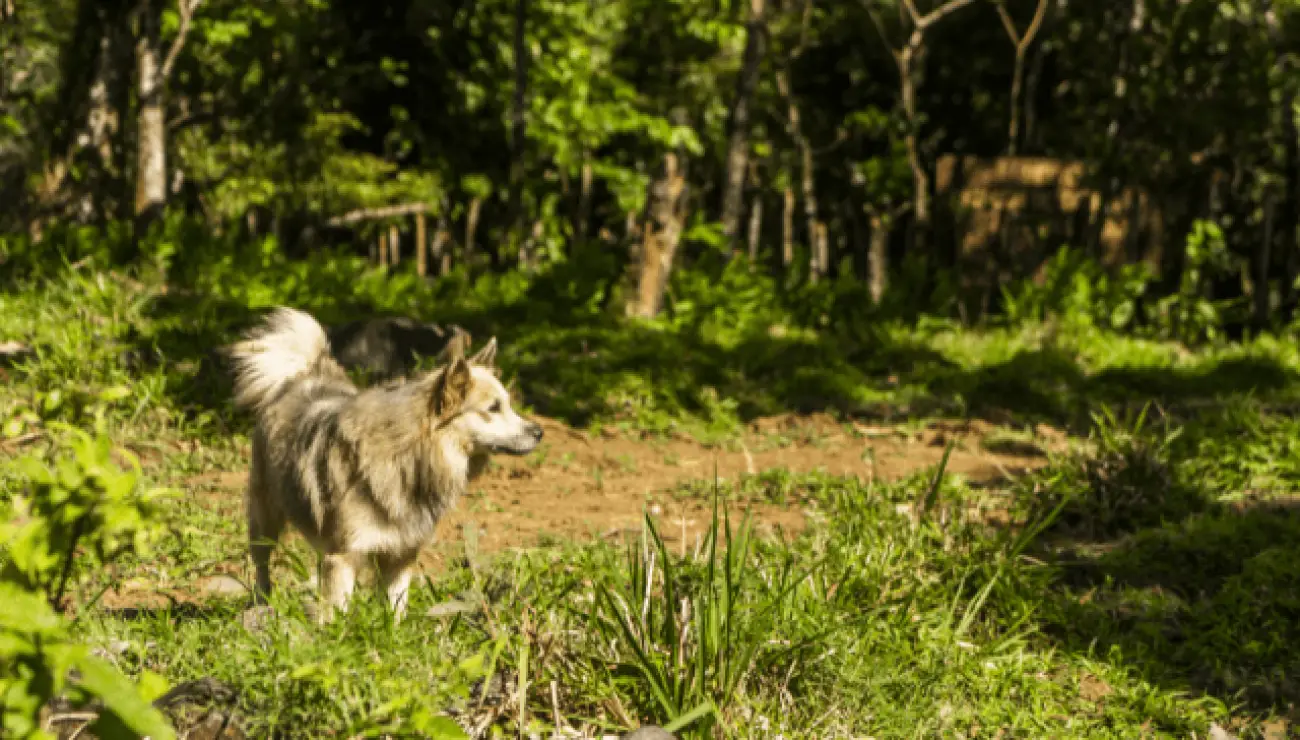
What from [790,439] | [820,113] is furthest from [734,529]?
[820,113]

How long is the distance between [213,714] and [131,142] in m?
21.0

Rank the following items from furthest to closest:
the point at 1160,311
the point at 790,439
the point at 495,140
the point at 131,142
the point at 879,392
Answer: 1. the point at 131,142
2. the point at 495,140
3. the point at 1160,311
4. the point at 879,392
5. the point at 790,439

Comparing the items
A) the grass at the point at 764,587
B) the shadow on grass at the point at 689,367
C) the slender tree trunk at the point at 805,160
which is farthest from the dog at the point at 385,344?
the slender tree trunk at the point at 805,160

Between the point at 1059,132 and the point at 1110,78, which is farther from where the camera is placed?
the point at 1059,132

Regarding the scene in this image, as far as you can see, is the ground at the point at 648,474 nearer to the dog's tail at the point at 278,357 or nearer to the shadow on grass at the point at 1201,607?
the dog's tail at the point at 278,357

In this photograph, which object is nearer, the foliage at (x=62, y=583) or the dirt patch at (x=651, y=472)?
the foliage at (x=62, y=583)

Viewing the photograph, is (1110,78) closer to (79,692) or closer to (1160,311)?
(1160,311)

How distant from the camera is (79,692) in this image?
94.2 inches

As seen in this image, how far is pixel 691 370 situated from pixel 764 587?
5983 millimetres

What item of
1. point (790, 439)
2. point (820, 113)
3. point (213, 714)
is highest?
point (820, 113)

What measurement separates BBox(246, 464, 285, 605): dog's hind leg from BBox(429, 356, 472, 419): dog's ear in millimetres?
874

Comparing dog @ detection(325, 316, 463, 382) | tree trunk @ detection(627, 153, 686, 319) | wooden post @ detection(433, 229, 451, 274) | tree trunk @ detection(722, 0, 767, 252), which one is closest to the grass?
dog @ detection(325, 316, 463, 382)

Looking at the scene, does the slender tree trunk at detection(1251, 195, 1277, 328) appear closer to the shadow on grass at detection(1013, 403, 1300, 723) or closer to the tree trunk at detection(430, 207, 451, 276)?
the shadow on grass at detection(1013, 403, 1300, 723)

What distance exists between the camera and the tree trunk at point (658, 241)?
12133 millimetres
